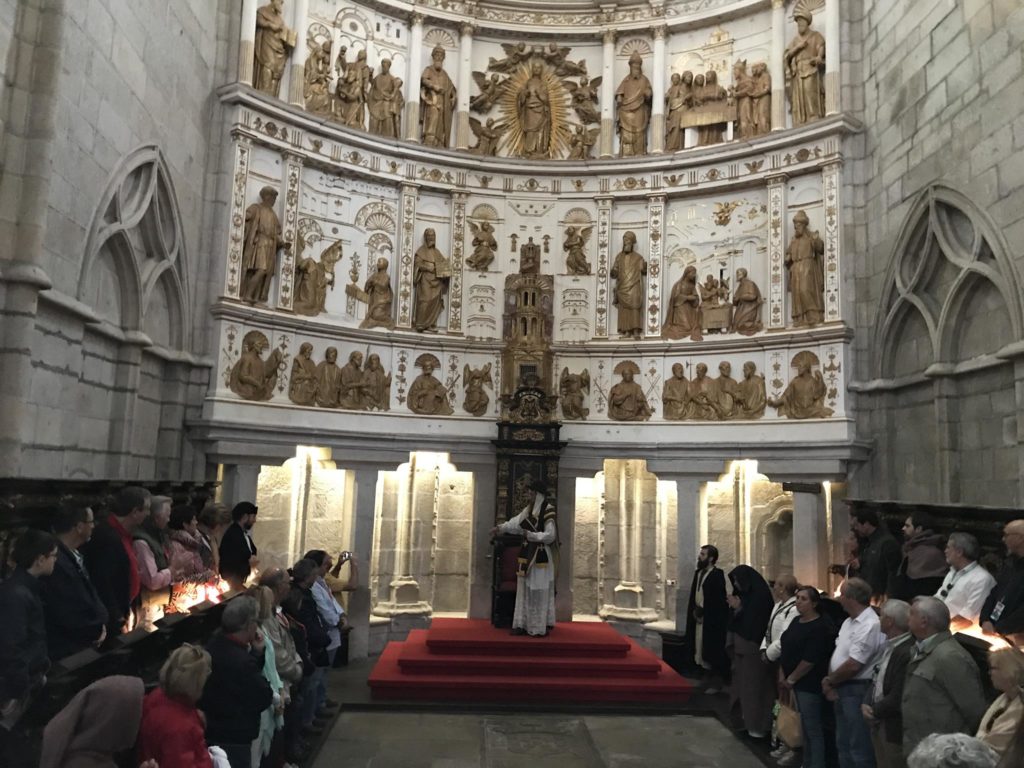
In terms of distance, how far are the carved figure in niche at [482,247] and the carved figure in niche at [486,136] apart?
4.56 ft

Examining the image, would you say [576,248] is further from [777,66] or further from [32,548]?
[32,548]

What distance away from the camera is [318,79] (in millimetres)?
13664

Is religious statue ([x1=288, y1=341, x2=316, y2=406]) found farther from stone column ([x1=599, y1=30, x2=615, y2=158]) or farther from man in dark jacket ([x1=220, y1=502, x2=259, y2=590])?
stone column ([x1=599, y1=30, x2=615, y2=158])

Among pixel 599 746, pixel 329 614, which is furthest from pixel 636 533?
pixel 329 614

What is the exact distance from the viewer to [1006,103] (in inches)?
354

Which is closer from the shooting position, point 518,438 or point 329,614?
Answer: point 329,614

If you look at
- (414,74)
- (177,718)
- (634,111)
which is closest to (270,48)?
(414,74)

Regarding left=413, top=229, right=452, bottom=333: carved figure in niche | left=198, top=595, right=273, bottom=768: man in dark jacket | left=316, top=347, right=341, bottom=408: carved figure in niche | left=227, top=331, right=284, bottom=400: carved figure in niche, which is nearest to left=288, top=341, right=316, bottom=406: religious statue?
left=316, top=347, right=341, bottom=408: carved figure in niche

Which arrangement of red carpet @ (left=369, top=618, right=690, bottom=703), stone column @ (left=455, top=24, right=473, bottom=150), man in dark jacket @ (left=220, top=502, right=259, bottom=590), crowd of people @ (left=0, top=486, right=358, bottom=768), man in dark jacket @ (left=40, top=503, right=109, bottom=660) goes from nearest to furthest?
crowd of people @ (left=0, top=486, right=358, bottom=768) → man in dark jacket @ (left=40, top=503, right=109, bottom=660) → man in dark jacket @ (left=220, top=502, right=259, bottom=590) → red carpet @ (left=369, top=618, right=690, bottom=703) → stone column @ (left=455, top=24, right=473, bottom=150)

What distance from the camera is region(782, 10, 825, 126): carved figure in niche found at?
13.1 meters

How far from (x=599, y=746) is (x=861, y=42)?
1101 cm

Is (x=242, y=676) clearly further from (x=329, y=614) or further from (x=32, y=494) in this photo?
(x=329, y=614)

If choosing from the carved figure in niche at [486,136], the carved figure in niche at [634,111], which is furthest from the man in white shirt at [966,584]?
the carved figure in niche at [486,136]

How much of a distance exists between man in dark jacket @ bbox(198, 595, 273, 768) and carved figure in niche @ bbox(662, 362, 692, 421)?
395 inches
